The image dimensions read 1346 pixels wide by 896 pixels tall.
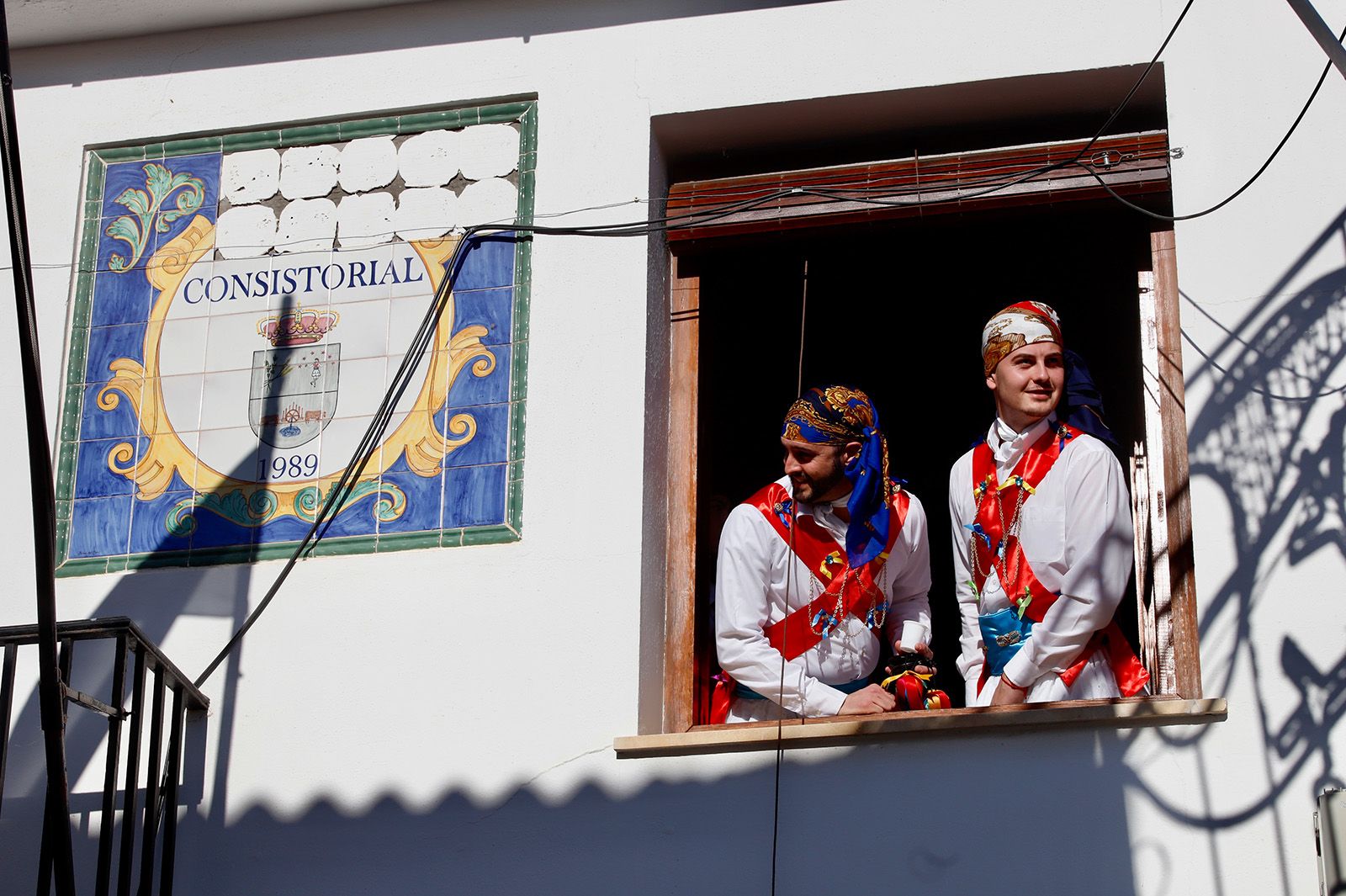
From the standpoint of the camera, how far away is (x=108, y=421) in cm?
725

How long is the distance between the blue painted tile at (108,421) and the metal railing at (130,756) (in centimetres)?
98

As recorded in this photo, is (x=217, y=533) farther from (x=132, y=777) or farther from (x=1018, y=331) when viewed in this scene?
(x=1018, y=331)

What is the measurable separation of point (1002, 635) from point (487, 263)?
1.97m

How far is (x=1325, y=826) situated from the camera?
5.73 meters

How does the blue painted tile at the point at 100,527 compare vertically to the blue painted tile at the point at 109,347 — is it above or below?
below

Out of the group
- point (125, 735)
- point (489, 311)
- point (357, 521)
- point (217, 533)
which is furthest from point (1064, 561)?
point (125, 735)

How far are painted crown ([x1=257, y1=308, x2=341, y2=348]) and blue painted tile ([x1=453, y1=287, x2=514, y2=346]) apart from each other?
0.40 metres

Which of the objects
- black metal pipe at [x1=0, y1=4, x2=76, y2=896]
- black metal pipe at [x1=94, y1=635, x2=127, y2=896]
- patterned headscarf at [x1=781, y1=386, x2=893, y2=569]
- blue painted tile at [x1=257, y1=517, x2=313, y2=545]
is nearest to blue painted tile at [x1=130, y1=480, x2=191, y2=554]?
blue painted tile at [x1=257, y1=517, x2=313, y2=545]

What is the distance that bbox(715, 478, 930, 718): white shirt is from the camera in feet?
22.2

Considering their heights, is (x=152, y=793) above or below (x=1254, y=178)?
below

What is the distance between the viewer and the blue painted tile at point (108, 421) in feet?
23.7

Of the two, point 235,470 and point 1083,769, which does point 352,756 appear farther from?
point 1083,769

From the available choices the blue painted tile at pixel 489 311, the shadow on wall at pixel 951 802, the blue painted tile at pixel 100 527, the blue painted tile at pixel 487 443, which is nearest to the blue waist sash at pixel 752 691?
the shadow on wall at pixel 951 802

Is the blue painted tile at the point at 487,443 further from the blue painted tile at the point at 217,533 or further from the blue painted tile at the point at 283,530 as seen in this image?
the blue painted tile at the point at 217,533
